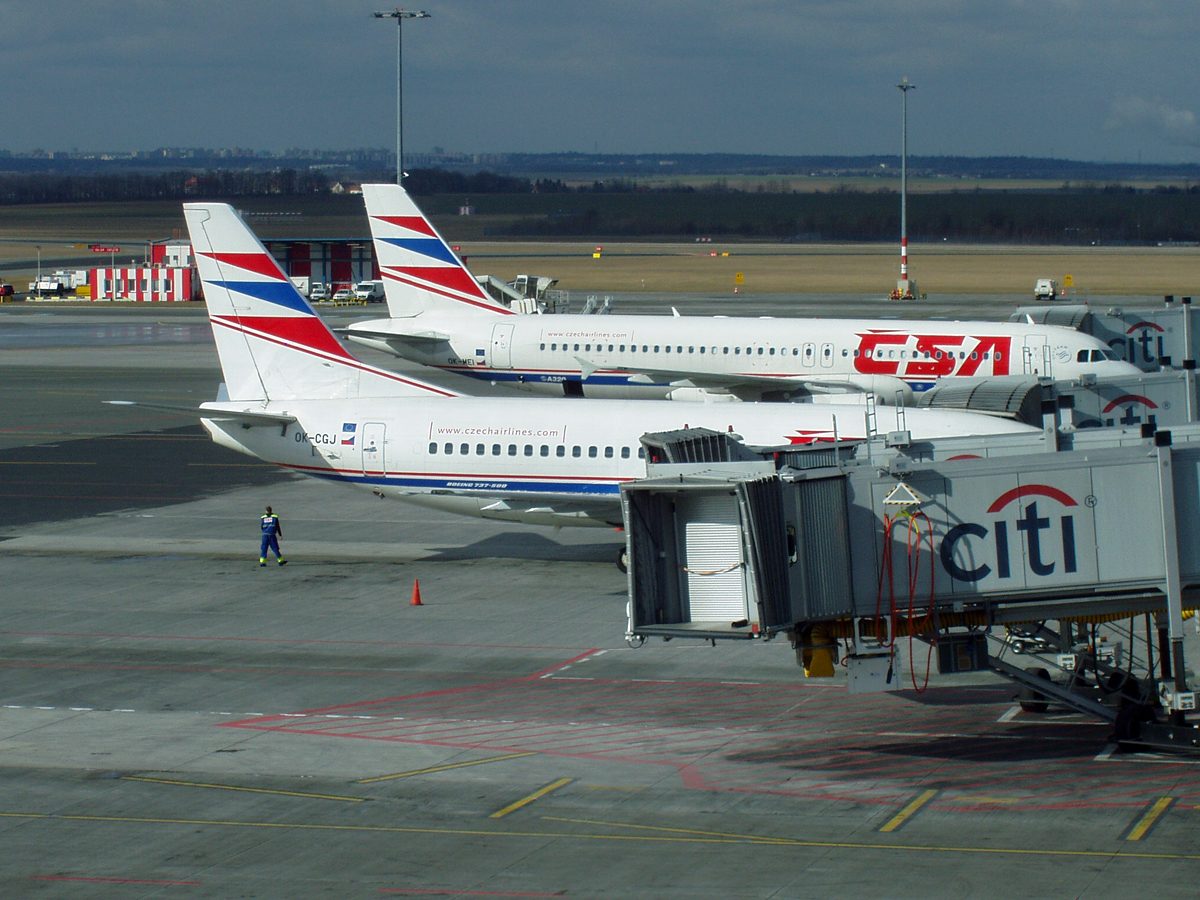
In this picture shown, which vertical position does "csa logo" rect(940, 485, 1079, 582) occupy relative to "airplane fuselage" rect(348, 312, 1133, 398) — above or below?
below

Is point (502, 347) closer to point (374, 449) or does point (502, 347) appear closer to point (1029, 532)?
point (374, 449)

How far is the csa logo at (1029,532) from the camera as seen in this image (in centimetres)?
2248

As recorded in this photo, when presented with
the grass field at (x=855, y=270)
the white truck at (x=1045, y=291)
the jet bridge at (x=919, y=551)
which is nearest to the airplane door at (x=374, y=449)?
the jet bridge at (x=919, y=551)

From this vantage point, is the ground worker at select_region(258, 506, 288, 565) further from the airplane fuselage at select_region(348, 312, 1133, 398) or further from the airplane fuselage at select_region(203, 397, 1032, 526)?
the airplane fuselage at select_region(348, 312, 1133, 398)

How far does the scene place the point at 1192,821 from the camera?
66.2ft

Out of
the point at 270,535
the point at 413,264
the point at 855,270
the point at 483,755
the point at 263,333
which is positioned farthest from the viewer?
the point at 855,270

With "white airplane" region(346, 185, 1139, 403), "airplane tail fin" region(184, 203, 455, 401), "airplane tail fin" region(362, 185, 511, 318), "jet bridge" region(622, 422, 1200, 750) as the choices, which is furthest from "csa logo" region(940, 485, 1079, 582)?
"airplane tail fin" region(362, 185, 511, 318)

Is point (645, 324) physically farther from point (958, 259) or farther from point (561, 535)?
point (958, 259)

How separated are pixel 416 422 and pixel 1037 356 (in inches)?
1036

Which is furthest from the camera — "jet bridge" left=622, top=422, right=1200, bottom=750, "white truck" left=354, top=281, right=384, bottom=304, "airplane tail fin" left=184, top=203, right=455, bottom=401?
"white truck" left=354, top=281, right=384, bottom=304

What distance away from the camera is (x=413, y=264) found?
210 feet

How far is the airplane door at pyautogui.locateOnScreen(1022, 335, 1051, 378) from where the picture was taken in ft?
→ 179

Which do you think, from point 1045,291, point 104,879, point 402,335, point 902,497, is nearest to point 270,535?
point 104,879

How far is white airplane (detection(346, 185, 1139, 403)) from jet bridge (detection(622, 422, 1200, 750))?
29.3 m
